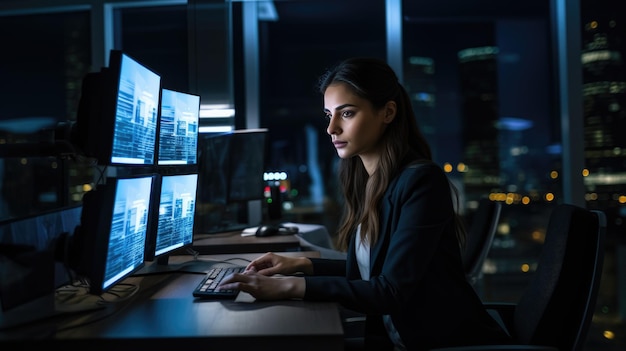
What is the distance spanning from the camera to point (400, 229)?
1.32 metres

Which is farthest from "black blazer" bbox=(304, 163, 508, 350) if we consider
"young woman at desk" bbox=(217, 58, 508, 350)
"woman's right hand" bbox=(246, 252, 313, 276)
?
"woman's right hand" bbox=(246, 252, 313, 276)

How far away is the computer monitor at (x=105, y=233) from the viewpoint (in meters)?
1.19

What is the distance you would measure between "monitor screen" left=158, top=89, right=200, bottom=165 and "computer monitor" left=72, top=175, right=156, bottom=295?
0.53 m

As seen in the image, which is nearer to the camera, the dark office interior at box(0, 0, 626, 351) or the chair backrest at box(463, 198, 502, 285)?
the chair backrest at box(463, 198, 502, 285)

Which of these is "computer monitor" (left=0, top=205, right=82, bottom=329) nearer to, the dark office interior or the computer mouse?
the computer mouse

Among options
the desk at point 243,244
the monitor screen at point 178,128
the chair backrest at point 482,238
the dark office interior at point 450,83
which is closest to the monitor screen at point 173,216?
the monitor screen at point 178,128

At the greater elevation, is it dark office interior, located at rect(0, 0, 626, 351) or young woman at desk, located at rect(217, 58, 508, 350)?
dark office interior, located at rect(0, 0, 626, 351)

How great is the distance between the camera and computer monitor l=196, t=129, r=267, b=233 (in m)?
3.07

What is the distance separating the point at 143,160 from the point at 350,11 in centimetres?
332

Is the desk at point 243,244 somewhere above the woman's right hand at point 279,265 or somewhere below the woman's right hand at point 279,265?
below

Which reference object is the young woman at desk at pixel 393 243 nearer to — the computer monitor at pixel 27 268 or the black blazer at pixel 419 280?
the black blazer at pixel 419 280

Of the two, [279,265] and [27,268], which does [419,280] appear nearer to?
[279,265]

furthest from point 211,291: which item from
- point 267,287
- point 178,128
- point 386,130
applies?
point 178,128

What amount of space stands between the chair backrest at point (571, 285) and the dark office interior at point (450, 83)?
8.95ft
